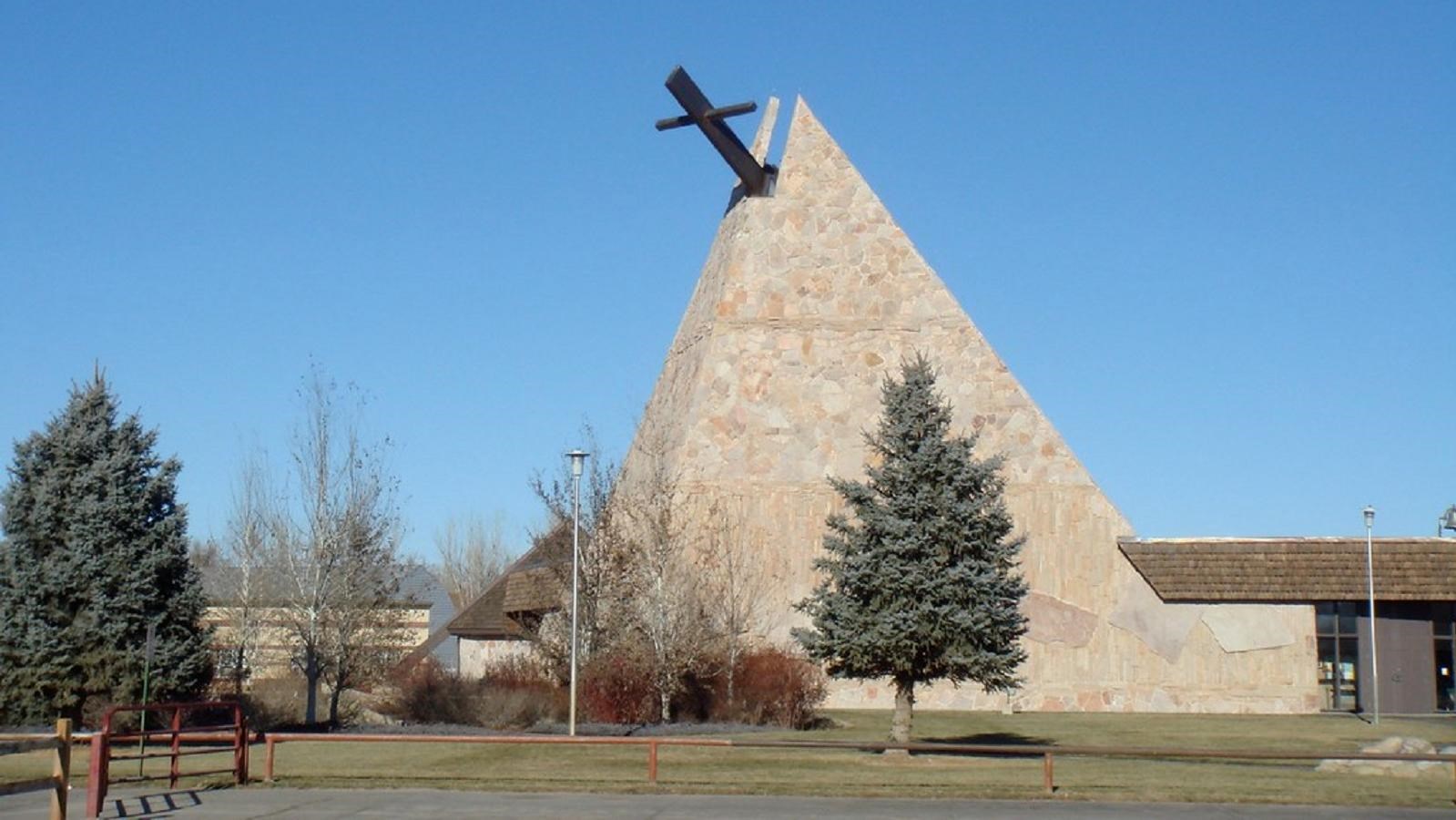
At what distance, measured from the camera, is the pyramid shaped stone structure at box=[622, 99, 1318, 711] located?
36031 mm

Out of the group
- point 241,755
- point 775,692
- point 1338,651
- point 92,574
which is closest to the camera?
point 241,755

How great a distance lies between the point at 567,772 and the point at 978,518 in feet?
25.4

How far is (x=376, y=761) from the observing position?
72.5 feet

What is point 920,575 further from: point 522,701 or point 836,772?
point 522,701

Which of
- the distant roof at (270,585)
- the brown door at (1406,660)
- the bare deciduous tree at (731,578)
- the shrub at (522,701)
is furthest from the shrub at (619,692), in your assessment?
the brown door at (1406,660)

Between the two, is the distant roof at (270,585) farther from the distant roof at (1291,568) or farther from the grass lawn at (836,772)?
the distant roof at (1291,568)

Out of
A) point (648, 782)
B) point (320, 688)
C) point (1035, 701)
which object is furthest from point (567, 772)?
point (320, 688)

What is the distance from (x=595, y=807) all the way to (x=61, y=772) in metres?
5.50

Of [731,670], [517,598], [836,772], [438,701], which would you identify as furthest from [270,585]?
[836,772]

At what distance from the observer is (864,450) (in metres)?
36.9

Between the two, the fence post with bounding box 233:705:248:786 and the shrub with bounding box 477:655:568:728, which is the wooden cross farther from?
the fence post with bounding box 233:705:248:786

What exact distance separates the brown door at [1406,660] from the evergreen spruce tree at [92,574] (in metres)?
27.3

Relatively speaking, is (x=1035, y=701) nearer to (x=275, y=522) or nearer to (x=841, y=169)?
(x=841, y=169)

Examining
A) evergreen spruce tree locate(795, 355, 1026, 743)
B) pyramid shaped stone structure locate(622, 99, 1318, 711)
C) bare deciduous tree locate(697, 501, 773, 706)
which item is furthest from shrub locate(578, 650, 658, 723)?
evergreen spruce tree locate(795, 355, 1026, 743)
